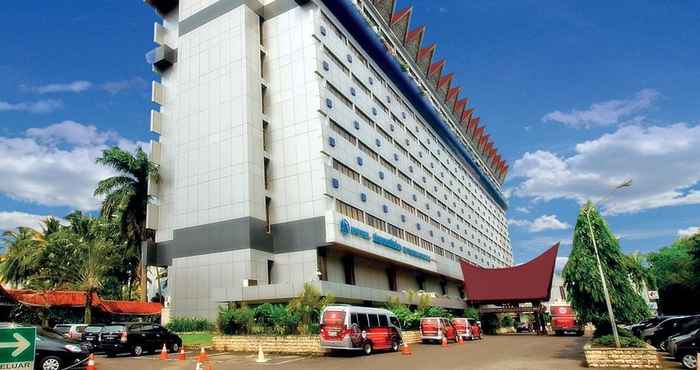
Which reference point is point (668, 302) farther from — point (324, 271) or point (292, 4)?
point (292, 4)

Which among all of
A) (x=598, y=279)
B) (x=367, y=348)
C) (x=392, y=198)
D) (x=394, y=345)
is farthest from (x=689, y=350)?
(x=392, y=198)

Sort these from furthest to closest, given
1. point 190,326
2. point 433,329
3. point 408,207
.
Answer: point 408,207, point 190,326, point 433,329

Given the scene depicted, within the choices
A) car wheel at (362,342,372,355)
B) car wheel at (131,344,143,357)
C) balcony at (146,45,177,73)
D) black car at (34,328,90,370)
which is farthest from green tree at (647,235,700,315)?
balcony at (146,45,177,73)

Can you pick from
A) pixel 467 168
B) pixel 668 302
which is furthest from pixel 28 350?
pixel 467 168

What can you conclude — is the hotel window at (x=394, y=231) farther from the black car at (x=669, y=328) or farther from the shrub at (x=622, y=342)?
the shrub at (x=622, y=342)

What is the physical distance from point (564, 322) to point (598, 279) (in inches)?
1259

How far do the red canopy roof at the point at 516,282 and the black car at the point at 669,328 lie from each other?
33840 mm

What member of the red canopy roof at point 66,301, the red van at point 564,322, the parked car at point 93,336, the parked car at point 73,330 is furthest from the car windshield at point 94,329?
the red van at point 564,322

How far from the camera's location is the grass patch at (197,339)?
3256cm

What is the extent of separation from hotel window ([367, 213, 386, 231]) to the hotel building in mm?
249

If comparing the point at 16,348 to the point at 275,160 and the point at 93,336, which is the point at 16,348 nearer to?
the point at 93,336

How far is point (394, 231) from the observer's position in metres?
55.5

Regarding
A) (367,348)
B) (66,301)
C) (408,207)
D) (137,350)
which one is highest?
(408,207)

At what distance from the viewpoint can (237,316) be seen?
29.3 metres
